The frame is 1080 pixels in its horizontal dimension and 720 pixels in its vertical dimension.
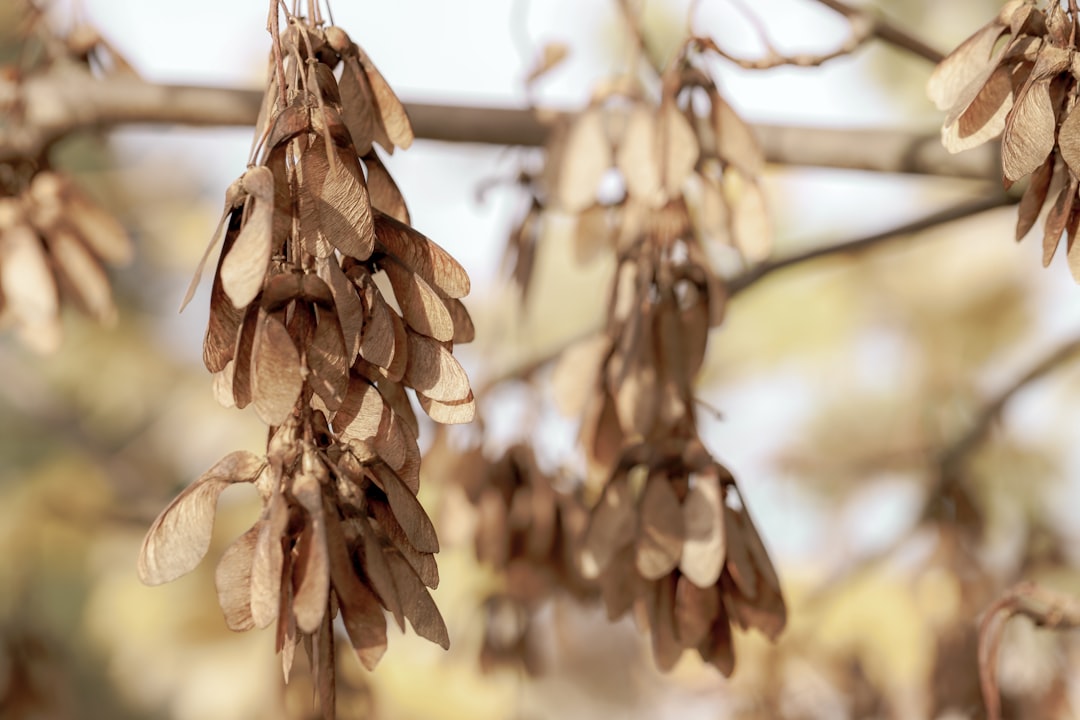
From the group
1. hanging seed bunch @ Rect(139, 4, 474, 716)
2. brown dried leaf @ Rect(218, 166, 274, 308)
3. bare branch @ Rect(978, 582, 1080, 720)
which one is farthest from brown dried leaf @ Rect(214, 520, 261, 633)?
bare branch @ Rect(978, 582, 1080, 720)

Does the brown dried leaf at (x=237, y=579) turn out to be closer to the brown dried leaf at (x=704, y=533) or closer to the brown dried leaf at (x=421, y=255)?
the brown dried leaf at (x=421, y=255)

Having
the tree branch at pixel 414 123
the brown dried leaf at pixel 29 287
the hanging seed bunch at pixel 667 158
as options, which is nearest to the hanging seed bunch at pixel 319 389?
the hanging seed bunch at pixel 667 158

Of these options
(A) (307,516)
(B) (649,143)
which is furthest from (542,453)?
(A) (307,516)

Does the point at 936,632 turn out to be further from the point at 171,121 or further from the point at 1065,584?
the point at 171,121

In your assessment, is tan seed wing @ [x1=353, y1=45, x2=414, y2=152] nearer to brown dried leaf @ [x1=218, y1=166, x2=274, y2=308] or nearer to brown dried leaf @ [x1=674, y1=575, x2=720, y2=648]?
brown dried leaf @ [x1=218, y1=166, x2=274, y2=308]

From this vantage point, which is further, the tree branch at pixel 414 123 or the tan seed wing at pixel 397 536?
the tree branch at pixel 414 123

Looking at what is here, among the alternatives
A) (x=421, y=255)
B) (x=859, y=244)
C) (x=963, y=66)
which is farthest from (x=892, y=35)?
(x=421, y=255)
